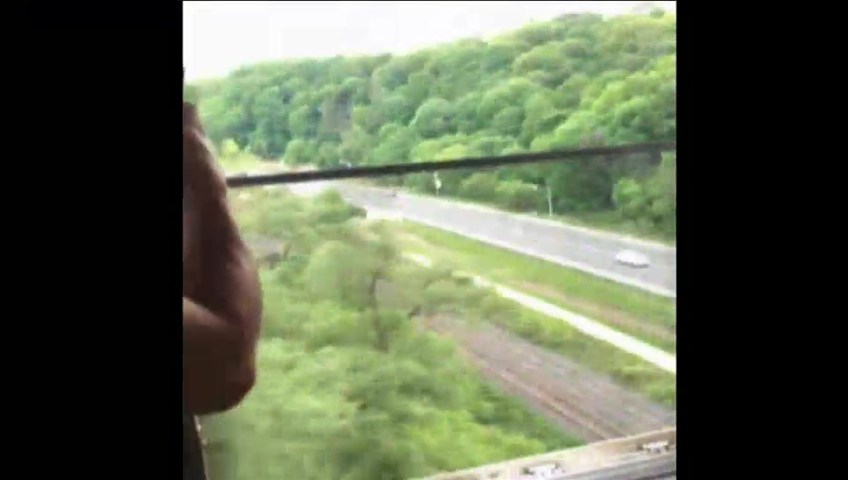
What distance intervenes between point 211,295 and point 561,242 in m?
1.02

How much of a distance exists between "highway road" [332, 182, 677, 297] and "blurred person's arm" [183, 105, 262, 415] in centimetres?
66

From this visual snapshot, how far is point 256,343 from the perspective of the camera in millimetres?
1279

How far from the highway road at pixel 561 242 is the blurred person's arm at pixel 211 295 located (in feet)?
2.16

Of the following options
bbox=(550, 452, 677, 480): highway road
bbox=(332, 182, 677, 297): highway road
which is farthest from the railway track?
bbox=(332, 182, 677, 297): highway road

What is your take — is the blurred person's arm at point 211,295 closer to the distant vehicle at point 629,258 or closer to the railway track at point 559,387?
the railway track at point 559,387

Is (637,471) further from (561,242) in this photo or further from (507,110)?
(507,110)

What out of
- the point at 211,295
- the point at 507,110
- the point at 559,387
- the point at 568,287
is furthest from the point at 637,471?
the point at 211,295

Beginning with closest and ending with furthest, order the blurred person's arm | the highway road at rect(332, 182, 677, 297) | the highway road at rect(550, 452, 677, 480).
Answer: the blurred person's arm
the highway road at rect(550, 452, 677, 480)
the highway road at rect(332, 182, 677, 297)

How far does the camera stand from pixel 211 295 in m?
1.23

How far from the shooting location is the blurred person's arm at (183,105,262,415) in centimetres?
117

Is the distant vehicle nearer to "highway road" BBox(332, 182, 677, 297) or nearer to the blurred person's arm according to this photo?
"highway road" BBox(332, 182, 677, 297)
